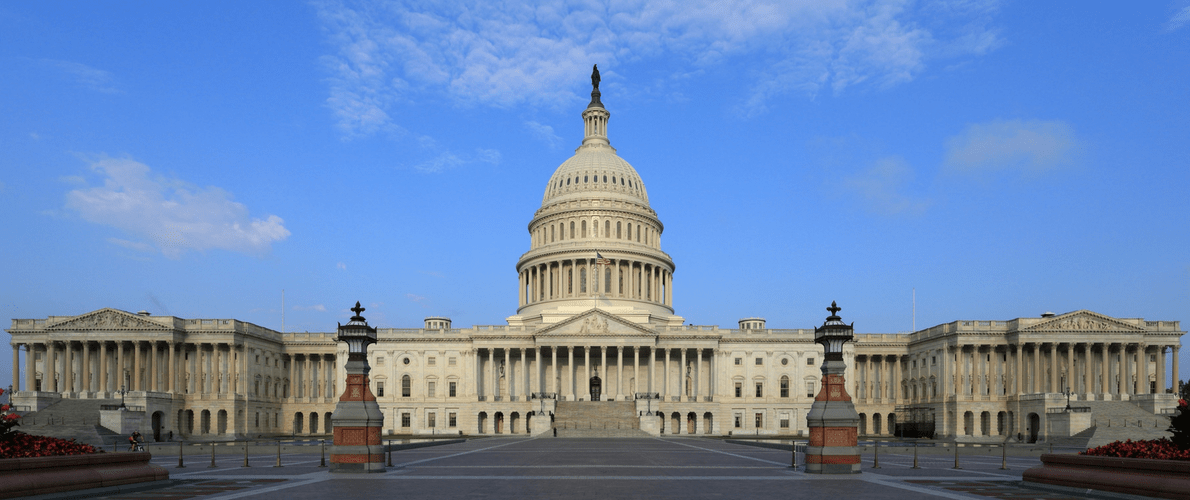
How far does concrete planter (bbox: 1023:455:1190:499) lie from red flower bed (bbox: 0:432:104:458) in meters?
27.3

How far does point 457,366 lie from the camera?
111625mm

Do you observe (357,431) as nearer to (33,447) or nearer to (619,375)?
(33,447)

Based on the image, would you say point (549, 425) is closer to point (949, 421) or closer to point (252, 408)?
point (252, 408)

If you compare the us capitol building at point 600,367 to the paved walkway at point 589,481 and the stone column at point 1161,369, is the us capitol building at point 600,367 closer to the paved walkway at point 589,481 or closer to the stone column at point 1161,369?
the stone column at point 1161,369

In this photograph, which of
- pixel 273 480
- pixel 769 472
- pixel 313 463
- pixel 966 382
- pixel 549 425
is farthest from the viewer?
pixel 966 382

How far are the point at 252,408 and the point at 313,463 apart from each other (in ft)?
226

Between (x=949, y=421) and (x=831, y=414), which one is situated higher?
(x=831, y=414)

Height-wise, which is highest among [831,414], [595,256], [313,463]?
[595,256]

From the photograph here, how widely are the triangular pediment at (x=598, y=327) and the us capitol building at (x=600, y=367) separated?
166 mm

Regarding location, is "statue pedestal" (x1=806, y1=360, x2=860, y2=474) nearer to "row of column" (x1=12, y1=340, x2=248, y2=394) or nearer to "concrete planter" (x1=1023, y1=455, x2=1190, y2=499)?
"concrete planter" (x1=1023, y1=455, x2=1190, y2=499)

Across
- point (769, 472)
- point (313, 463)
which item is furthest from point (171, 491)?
point (769, 472)

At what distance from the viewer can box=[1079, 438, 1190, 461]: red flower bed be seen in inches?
905

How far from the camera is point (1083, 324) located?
97.3m

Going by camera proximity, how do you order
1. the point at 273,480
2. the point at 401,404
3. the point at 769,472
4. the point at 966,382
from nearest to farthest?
the point at 273,480 → the point at 769,472 → the point at 966,382 → the point at 401,404
